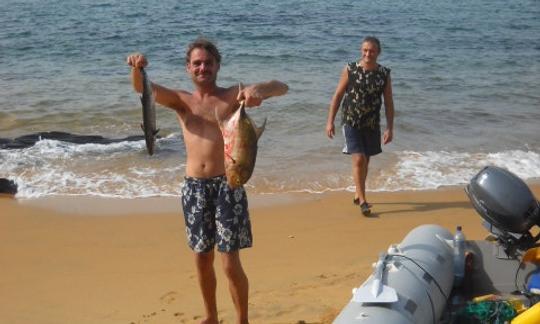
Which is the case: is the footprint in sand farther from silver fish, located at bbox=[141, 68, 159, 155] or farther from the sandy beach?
silver fish, located at bbox=[141, 68, 159, 155]

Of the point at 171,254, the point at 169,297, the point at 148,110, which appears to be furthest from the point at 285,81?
the point at 148,110

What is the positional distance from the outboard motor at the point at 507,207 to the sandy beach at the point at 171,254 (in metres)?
1.42

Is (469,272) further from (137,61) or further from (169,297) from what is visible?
(137,61)

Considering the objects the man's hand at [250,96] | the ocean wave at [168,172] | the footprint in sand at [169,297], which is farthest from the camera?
the ocean wave at [168,172]

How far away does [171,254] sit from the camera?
648cm

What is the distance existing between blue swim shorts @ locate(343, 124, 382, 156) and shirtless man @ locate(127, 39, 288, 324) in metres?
3.12

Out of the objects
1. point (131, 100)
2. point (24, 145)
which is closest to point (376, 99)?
point (24, 145)

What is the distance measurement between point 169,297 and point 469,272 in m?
2.42

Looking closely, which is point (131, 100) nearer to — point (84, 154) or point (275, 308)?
point (84, 154)

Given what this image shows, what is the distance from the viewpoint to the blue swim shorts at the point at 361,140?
291 inches

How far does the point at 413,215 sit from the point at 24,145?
6.55m

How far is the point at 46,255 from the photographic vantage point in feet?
21.5

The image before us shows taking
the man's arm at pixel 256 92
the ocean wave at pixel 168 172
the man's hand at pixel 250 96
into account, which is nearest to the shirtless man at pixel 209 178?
the man's arm at pixel 256 92

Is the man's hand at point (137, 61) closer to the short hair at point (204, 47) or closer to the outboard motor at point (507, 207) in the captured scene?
the short hair at point (204, 47)
